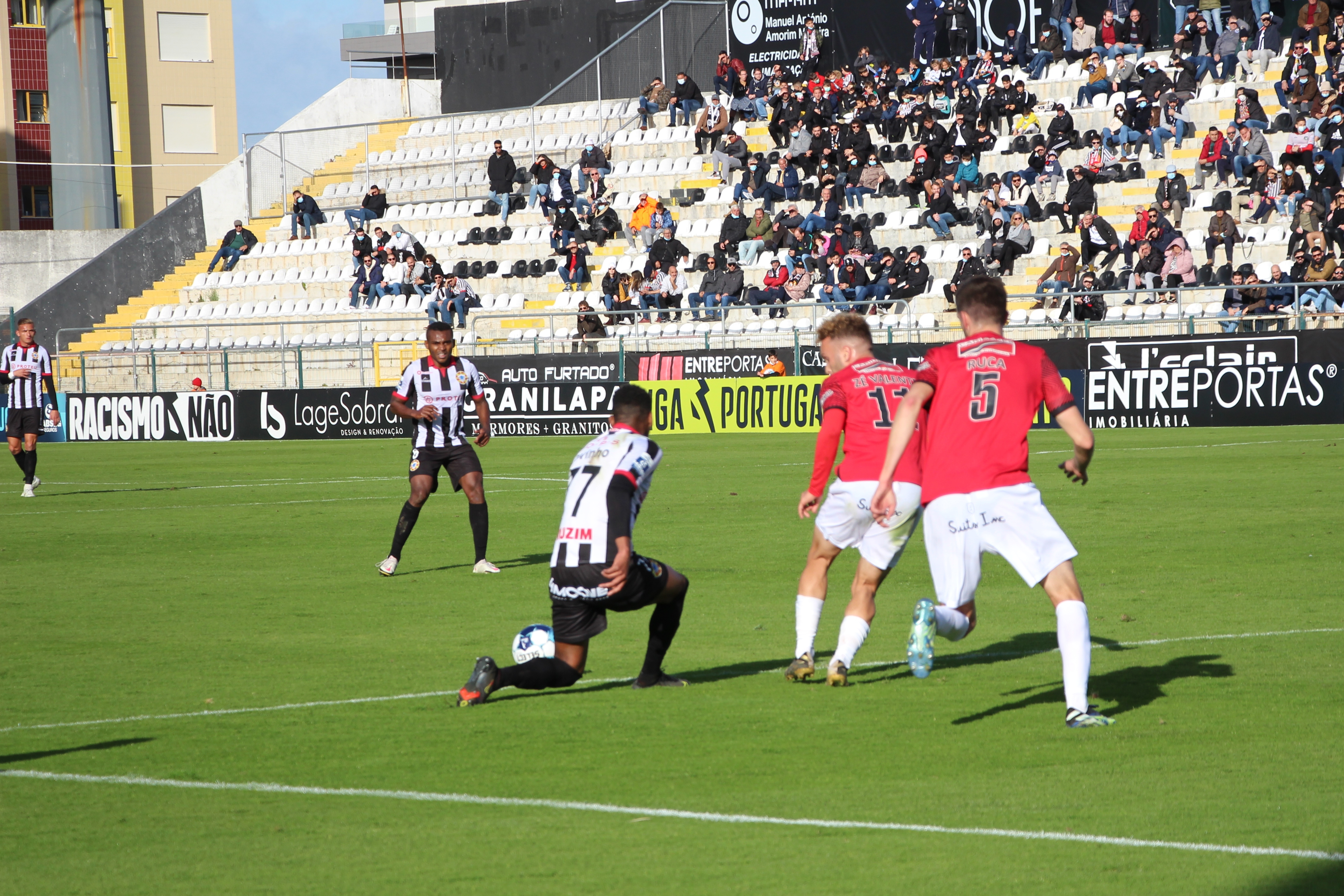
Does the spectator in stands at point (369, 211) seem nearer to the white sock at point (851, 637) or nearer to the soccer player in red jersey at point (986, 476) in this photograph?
the white sock at point (851, 637)

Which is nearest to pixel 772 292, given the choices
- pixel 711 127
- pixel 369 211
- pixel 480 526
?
pixel 711 127

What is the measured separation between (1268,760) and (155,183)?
6957 cm

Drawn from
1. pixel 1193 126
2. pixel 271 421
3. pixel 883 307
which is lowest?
pixel 271 421

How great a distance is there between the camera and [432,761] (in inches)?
272

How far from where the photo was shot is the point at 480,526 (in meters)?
13.7

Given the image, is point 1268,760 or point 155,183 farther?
point 155,183

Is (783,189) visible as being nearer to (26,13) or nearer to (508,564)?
(508,564)

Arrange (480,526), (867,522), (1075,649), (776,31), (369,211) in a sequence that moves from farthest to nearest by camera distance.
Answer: (369,211), (776,31), (480,526), (867,522), (1075,649)

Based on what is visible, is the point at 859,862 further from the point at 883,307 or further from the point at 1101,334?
the point at 883,307

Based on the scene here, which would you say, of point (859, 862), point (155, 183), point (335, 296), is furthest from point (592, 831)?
point (155, 183)

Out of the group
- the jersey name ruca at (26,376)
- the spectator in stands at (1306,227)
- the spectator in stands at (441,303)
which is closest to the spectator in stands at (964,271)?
the spectator in stands at (1306,227)

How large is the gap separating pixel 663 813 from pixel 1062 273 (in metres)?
29.1

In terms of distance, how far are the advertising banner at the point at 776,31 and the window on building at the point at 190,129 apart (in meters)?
36.2

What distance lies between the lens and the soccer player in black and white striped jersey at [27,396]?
23062 mm
